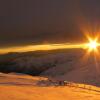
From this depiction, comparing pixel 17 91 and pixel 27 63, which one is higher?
pixel 27 63

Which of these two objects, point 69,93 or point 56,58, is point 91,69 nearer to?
point 56,58

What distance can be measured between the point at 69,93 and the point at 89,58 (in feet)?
252

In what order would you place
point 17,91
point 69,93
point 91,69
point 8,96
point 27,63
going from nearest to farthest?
point 8,96, point 17,91, point 69,93, point 91,69, point 27,63

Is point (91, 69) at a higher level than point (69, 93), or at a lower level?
higher

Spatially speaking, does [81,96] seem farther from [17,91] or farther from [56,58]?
[56,58]

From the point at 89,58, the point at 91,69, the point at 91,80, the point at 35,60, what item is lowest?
the point at 91,80

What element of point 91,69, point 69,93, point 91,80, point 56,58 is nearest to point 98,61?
point 91,69

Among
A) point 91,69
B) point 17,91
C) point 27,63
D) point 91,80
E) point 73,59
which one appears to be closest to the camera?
point 17,91

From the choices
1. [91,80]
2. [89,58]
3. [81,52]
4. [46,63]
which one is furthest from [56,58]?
[91,80]

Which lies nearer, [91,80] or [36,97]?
[36,97]

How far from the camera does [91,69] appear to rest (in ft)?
260

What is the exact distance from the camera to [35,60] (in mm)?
120312

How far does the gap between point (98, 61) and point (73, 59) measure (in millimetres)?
21340

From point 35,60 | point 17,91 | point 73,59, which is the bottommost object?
point 17,91
